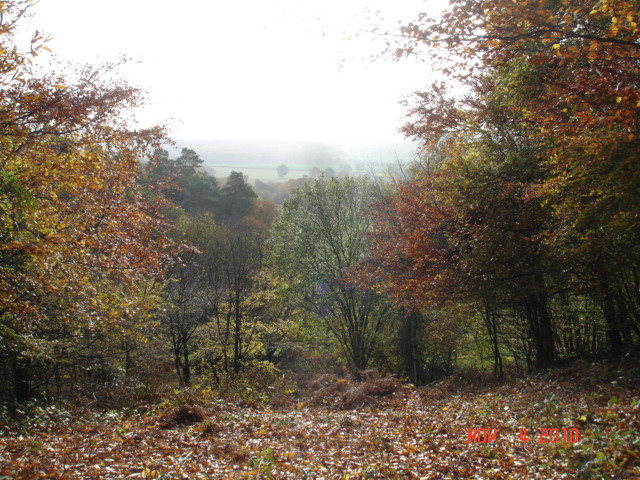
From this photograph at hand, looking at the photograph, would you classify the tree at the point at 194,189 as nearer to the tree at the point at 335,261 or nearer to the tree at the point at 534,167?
the tree at the point at 335,261

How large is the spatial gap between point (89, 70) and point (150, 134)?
7.92 feet

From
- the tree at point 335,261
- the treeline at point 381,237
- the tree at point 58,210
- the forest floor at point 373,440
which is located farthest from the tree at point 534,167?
the tree at point 58,210

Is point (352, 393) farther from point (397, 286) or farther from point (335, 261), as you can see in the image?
point (335, 261)

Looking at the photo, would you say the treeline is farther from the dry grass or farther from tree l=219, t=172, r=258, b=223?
tree l=219, t=172, r=258, b=223

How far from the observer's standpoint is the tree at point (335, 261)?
19.9 m

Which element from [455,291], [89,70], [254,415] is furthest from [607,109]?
[89,70]

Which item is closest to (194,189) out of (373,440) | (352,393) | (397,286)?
A: (397,286)

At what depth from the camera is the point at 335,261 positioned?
20188 mm

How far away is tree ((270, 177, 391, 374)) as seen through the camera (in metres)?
19.9

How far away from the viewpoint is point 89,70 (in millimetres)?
11023

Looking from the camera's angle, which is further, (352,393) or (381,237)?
(381,237)

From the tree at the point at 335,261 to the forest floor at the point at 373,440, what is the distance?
922 cm

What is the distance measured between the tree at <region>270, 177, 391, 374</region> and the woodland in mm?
193

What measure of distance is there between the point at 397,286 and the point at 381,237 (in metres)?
4.33
